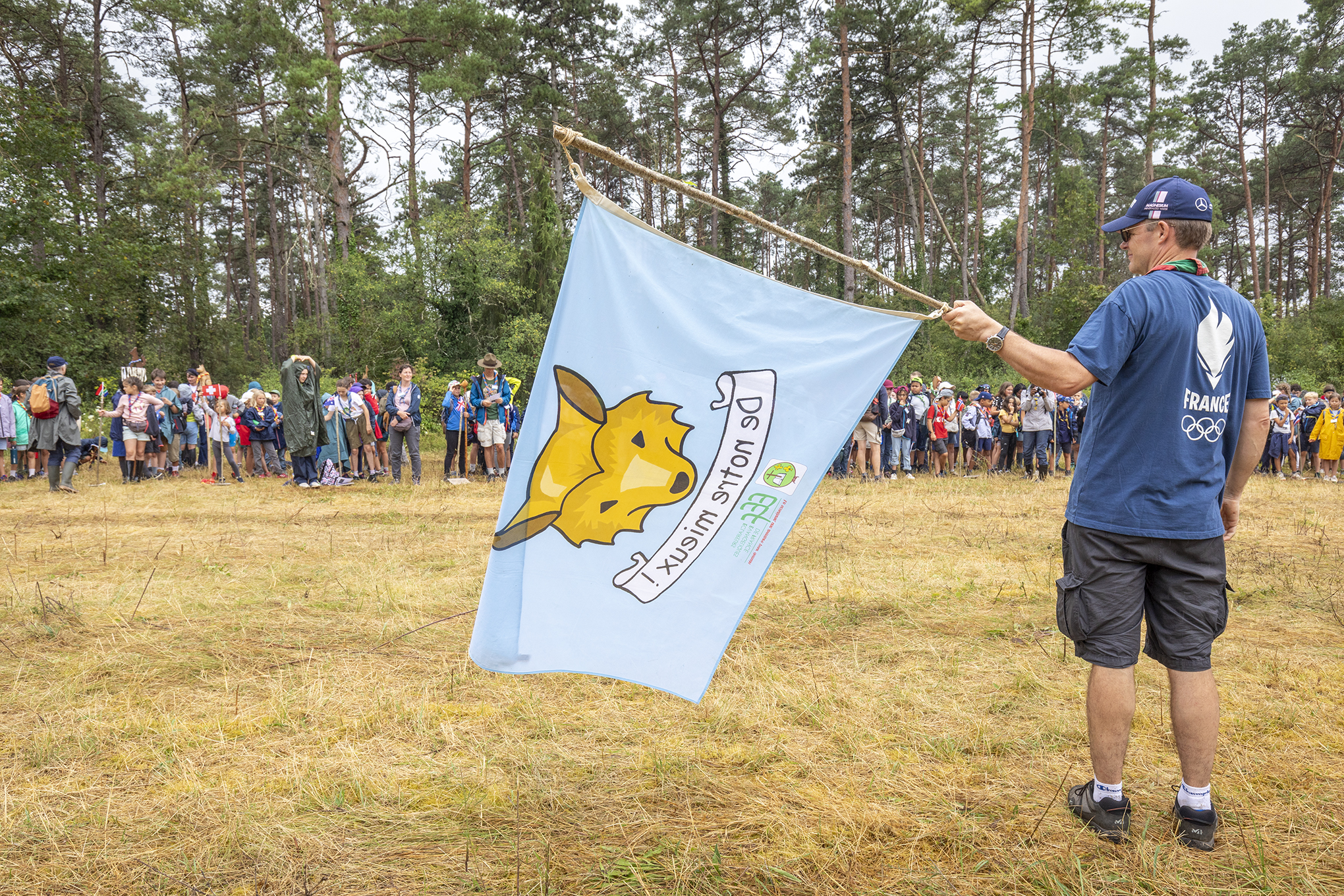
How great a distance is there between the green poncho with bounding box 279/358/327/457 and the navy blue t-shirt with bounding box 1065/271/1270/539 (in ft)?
40.4

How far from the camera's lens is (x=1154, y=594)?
2.56m

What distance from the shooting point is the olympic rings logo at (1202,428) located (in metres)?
2.47

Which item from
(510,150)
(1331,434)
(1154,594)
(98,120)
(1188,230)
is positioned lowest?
(1154,594)

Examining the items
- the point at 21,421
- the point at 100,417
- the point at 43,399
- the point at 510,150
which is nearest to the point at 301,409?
the point at 43,399

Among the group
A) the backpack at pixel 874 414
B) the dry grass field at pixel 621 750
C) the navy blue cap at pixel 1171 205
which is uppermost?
the navy blue cap at pixel 1171 205

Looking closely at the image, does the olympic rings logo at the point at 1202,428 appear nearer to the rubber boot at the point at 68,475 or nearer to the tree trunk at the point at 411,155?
the rubber boot at the point at 68,475

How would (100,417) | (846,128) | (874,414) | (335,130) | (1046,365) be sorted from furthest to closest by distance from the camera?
1. (846,128)
2. (335,130)
3. (100,417)
4. (874,414)
5. (1046,365)

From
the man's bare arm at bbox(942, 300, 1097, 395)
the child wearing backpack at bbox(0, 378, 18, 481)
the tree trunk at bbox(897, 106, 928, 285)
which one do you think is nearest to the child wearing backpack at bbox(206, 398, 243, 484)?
the child wearing backpack at bbox(0, 378, 18, 481)

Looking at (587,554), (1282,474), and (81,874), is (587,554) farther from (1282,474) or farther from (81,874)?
(1282,474)

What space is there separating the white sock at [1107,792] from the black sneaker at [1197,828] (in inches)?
8.0

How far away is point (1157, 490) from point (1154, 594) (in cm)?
38

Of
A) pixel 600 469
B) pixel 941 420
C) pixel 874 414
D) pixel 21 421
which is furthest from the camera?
pixel 941 420

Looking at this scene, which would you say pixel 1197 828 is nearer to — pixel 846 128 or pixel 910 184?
pixel 846 128

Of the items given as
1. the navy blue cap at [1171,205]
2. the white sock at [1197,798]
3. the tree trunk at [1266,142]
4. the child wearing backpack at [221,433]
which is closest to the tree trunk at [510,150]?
the child wearing backpack at [221,433]
